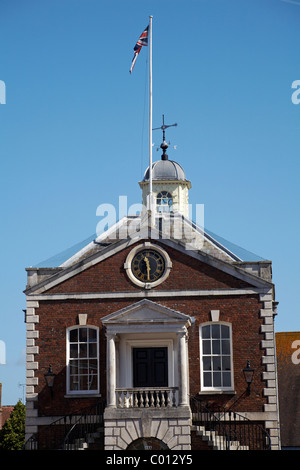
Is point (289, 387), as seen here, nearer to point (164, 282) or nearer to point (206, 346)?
point (206, 346)

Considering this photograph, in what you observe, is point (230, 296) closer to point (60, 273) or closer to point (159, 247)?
point (159, 247)

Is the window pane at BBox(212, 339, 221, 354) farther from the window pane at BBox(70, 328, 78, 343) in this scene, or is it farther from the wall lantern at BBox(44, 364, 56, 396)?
the wall lantern at BBox(44, 364, 56, 396)

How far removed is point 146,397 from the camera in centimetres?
2925

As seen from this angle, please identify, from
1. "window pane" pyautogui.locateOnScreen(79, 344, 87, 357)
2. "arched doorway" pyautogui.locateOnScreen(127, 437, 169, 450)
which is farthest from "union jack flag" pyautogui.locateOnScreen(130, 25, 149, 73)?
"arched doorway" pyautogui.locateOnScreen(127, 437, 169, 450)

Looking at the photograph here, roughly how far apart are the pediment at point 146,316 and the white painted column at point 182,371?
570 millimetres

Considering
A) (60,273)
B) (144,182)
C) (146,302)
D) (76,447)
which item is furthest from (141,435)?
(144,182)

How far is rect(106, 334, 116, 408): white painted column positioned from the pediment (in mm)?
590

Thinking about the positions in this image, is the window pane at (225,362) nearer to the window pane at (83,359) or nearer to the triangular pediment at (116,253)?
the triangular pediment at (116,253)

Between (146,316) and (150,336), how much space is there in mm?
1284

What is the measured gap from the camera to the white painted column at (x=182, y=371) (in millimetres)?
→ 29312

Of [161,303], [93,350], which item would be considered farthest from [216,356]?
[93,350]

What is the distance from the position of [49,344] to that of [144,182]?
16047mm

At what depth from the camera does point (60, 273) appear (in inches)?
1257

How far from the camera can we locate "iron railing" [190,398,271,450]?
98.9 ft
